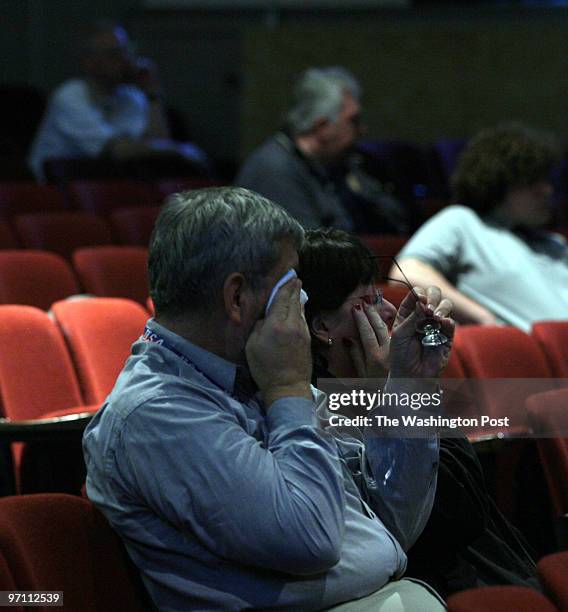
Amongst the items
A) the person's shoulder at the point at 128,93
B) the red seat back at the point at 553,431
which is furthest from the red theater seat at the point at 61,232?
the red seat back at the point at 553,431

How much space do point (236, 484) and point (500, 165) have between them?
6.61ft

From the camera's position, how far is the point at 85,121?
17.2 ft

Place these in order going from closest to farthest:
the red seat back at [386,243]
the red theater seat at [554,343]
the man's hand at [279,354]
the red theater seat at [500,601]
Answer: the red theater seat at [500,601] → the man's hand at [279,354] → the red theater seat at [554,343] → the red seat back at [386,243]

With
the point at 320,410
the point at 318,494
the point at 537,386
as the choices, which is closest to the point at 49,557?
the point at 318,494

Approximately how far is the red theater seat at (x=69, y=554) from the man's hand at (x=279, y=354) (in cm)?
25

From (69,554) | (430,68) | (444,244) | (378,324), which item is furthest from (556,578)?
(430,68)

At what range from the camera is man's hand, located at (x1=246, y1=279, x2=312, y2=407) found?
134cm

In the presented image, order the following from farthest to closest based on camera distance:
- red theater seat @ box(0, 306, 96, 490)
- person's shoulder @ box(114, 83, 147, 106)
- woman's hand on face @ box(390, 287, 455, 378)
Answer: person's shoulder @ box(114, 83, 147, 106), red theater seat @ box(0, 306, 96, 490), woman's hand on face @ box(390, 287, 455, 378)

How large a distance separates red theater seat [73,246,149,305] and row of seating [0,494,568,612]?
68.5 inches

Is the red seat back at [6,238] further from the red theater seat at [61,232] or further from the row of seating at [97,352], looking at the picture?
the row of seating at [97,352]

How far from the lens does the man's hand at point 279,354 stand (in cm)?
134

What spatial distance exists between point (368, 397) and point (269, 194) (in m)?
2.09

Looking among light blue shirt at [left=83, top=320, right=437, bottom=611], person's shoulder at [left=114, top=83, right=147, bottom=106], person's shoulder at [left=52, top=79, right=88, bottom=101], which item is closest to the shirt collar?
light blue shirt at [left=83, top=320, right=437, bottom=611]

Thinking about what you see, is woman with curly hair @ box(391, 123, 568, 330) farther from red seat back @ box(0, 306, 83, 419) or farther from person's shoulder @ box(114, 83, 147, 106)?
person's shoulder @ box(114, 83, 147, 106)
